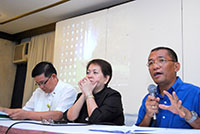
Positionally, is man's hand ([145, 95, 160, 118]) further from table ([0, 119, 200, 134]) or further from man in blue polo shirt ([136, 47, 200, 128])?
table ([0, 119, 200, 134])

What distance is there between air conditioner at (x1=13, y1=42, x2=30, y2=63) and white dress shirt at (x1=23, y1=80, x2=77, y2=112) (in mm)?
2478

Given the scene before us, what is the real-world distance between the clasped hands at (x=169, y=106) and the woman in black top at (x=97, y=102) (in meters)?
0.30

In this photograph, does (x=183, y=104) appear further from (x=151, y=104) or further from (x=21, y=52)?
(x=21, y=52)

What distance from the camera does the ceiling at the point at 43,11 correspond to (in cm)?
321

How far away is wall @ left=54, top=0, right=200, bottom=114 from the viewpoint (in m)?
2.36

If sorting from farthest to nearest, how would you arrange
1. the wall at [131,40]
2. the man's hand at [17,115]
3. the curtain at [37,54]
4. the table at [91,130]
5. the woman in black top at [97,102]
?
the curtain at [37,54] < the wall at [131,40] < the man's hand at [17,115] < the woman in black top at [97,102] < the table at [91,130]

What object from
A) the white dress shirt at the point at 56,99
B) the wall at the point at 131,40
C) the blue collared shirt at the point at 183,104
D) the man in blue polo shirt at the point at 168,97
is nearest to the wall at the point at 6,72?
the wall at the point at 131,40

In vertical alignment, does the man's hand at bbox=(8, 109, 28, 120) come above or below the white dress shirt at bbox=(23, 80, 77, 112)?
below

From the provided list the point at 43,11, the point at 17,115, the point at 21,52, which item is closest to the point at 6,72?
the point at 21,52

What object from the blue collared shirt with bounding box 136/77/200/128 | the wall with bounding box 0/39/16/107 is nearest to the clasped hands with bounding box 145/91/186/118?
the blue collared shirt with bounding box 136/77/200/128

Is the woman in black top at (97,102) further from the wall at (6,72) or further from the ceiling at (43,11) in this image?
the wall at (6,72)

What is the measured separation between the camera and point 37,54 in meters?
4.35

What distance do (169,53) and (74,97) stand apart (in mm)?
991

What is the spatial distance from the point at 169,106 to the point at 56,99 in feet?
4.14
